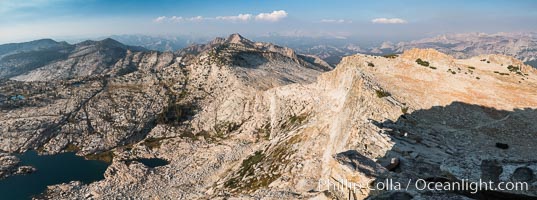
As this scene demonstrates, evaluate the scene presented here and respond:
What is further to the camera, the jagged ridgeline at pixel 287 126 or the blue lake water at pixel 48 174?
the blue lake water at pixel 48 174

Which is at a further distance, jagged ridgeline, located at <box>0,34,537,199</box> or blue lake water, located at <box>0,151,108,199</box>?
blue lake water, located at <box>0,151,108,199</box>

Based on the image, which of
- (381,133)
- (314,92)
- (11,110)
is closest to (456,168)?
(381,133)

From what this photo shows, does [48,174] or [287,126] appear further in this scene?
[48,174]

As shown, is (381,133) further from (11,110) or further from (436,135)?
(11,110)

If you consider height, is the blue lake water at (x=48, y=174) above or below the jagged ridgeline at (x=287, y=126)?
below
